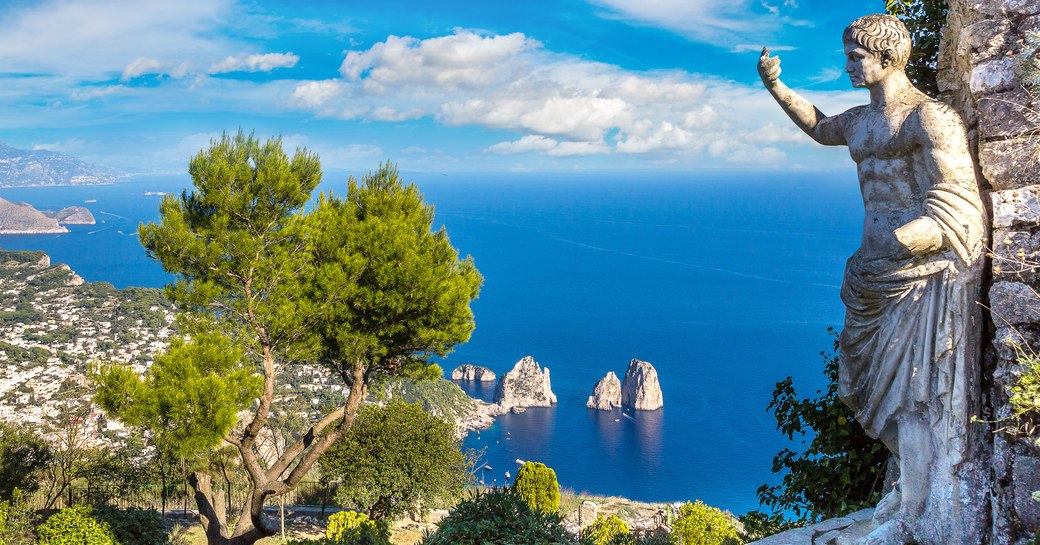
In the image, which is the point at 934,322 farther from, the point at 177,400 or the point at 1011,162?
the point at 177,400

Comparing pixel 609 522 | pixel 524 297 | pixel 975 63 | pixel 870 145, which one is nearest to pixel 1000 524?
pixel 870 145

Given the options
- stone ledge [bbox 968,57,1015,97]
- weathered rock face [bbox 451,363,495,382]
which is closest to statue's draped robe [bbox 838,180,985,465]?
stone ledge [bbox 968,57,1015,97]

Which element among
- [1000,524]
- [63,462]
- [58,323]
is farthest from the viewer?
[58,323]

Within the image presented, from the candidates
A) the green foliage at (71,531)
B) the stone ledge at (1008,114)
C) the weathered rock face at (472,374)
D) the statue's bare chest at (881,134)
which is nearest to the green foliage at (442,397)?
the weathered rock face at (472,374)

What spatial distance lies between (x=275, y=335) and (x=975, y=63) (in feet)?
28.1

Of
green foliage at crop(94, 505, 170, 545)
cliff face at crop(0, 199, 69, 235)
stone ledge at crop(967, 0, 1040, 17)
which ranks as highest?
stone ledge at crop(967, 0, 1040, 17)

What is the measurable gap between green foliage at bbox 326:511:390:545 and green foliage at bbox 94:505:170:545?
7.28ft

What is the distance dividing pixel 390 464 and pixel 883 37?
12.1 metres

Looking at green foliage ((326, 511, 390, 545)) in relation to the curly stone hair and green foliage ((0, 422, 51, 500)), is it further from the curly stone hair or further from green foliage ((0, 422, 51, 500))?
the curly stone hair

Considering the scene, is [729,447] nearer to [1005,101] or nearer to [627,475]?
[627,475]

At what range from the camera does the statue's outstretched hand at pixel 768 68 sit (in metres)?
3.97

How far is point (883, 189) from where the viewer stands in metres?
3.51

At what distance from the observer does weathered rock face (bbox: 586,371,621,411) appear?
177 feet

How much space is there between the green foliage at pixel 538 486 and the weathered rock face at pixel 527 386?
4037 centimetres
